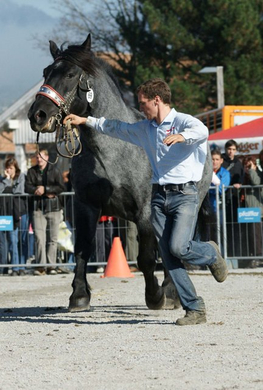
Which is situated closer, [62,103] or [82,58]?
[62,103]

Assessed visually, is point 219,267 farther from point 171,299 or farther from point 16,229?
point 16,229

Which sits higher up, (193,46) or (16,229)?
(193,46)

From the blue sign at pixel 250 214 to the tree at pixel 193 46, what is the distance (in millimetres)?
23448

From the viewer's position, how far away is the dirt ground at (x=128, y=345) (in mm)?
5898

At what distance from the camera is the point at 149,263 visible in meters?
9.66

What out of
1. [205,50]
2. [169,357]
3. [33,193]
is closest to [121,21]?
[205,50]

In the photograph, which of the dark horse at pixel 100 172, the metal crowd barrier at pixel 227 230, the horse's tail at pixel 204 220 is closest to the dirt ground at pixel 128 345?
the dark horse at pixel 100 172

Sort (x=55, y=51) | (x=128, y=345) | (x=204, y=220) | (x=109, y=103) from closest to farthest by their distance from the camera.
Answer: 1. (x=128, y=345)
2. (x=55, y=51)
3. (x=109, y=103)
4. (x=204, y=220)

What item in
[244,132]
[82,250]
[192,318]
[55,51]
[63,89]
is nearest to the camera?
[192,318]

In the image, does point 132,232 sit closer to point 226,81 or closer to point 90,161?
point 90,161

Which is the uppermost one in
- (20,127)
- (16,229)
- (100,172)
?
(20,127)

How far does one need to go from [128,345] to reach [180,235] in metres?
1.21

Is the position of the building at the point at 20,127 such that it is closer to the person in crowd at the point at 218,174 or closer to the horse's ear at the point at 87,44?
the person in crowd at the point at 218,174

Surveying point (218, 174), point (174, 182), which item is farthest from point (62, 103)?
point (218, 174)
